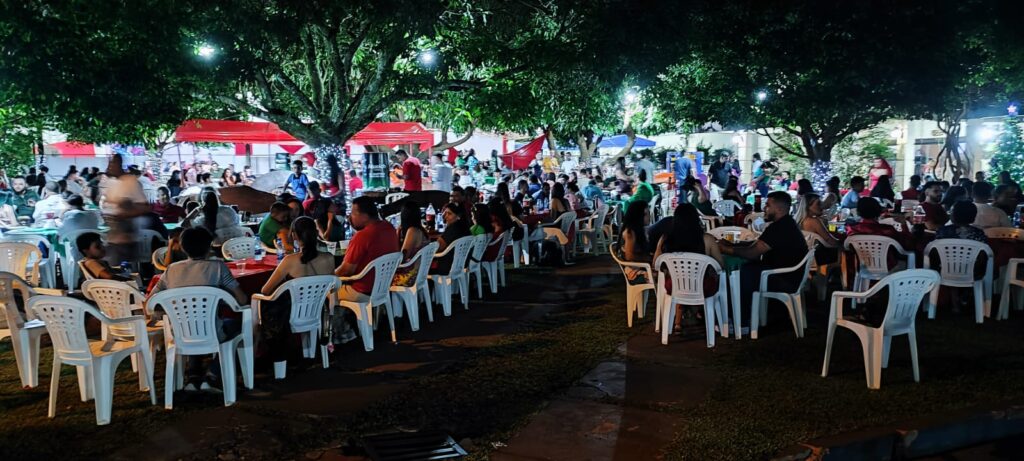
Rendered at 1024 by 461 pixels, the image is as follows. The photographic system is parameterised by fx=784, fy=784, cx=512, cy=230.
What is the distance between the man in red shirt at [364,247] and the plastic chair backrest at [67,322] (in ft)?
7.27

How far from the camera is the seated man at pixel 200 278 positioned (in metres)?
5.39

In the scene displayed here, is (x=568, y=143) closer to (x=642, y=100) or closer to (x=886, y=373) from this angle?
(x=642, y=100)

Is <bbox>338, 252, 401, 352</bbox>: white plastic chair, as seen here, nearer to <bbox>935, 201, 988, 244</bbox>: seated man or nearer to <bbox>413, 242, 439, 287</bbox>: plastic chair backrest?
<bbox>413, 242, 439, 287</bbox>: plastic chair backrest

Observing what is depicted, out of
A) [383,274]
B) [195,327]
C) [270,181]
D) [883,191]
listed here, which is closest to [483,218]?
[383,274]

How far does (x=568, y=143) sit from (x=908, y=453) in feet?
88.7

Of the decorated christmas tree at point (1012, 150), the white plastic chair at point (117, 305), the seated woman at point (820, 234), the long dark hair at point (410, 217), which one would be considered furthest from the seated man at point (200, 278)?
the decorated christmas tree at point (1012, 150)

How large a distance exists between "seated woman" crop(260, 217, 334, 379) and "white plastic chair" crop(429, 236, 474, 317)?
2232mm

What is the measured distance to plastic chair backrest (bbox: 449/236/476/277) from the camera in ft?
27.7

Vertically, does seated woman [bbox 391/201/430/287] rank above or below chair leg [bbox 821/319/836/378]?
above

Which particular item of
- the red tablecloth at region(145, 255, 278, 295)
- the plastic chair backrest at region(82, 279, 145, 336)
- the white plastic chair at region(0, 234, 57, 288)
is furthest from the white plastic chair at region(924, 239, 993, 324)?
the white plastic chair at region(0, 234, 57, 288)

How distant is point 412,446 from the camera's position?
15.7ft

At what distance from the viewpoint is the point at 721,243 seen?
7.59 m

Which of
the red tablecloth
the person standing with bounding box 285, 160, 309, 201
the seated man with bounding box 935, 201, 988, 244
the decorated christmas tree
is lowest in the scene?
the red tablecloth

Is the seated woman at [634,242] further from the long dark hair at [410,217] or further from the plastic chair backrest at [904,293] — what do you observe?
the plastic chair backrest at [904,293]
